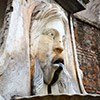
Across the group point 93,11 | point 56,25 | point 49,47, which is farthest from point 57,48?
point 93,11

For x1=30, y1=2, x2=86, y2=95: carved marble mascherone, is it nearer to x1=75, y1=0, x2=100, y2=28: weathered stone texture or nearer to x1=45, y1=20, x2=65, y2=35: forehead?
x1=45, y1=20, x2=65, y2=35: forehead

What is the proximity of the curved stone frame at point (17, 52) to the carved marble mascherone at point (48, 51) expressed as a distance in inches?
1.9

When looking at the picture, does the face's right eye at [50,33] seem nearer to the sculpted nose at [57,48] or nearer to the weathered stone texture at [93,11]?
the sculpted nose at [57,48]

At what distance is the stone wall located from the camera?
2.53m

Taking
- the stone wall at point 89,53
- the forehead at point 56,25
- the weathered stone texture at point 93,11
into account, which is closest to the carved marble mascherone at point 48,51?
the forehead at point 56,25

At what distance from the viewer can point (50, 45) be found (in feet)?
5.19

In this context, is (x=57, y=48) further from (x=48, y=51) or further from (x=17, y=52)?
(x=17, y=52)

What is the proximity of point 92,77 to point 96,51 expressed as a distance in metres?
0.30

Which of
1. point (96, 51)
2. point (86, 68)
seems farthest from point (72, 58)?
point (96, 51)

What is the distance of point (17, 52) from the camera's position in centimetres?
144

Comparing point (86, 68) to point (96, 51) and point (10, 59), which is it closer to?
point (96, 51)

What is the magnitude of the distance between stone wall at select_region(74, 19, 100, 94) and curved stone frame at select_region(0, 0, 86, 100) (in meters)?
1.03

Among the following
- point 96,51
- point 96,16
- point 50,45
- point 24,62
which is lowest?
point 24,62

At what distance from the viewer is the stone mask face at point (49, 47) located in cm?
156
